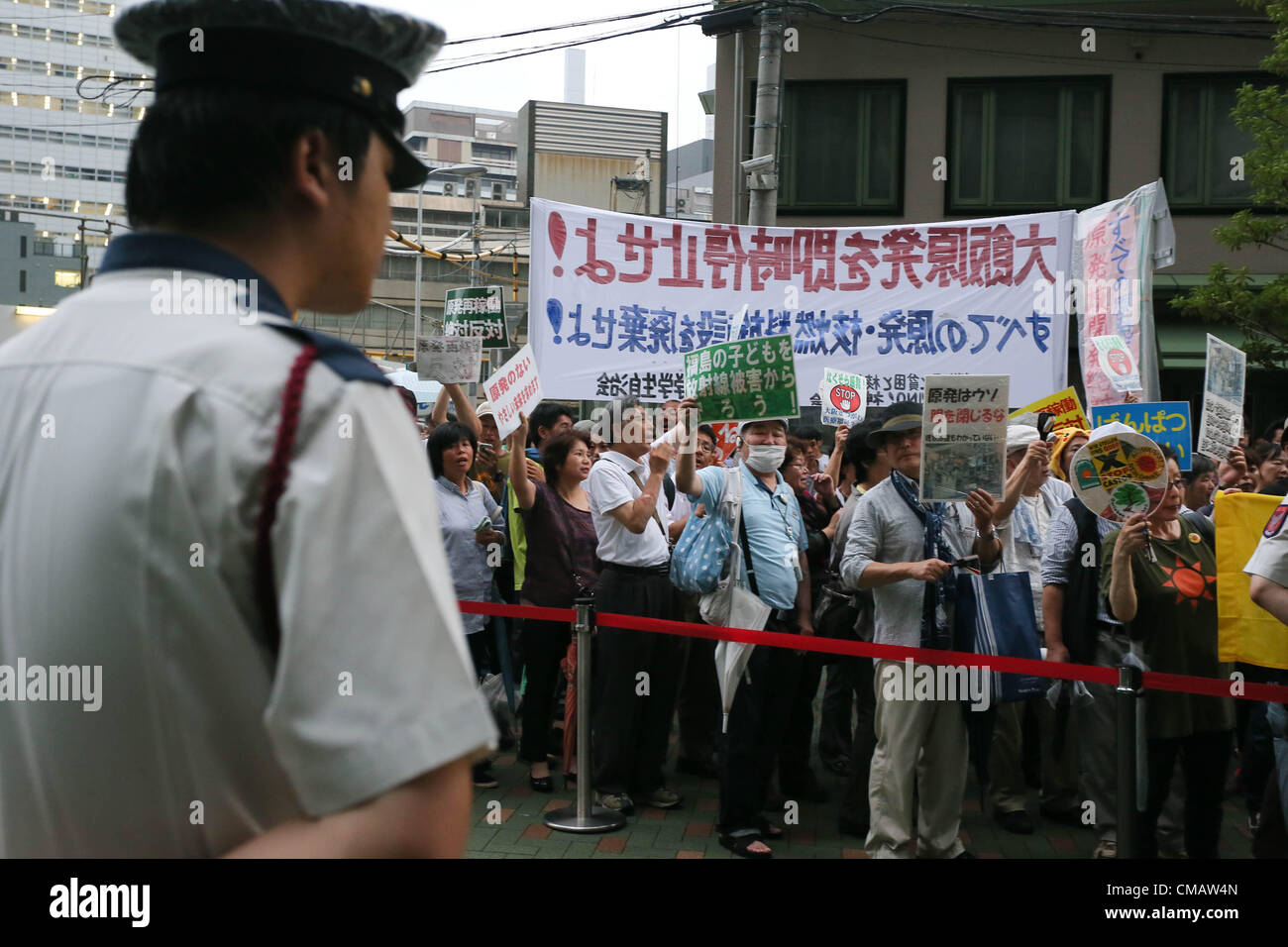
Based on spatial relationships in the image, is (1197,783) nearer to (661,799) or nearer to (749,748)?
(749,748)

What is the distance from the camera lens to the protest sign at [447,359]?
7.22 m

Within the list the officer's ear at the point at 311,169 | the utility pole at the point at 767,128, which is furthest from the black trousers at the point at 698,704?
the officer's ear at the point at 311,169

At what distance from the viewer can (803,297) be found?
29.4 feet

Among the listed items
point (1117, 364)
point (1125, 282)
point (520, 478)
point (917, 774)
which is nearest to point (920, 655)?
point (917, 774)

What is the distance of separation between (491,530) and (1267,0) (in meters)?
11.5

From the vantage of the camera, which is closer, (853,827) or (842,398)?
(853,827)

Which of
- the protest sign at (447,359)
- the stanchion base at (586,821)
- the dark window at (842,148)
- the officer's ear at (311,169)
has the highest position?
the dark window at (842,148)

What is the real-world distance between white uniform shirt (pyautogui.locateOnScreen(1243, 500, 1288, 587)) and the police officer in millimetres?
3344

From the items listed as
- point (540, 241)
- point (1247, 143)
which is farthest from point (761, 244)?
point (1247, 143)

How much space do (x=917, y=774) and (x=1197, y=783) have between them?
1221 mm

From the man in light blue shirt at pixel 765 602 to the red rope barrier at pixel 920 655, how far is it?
0.23 m

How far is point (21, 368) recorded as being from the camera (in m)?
1.14

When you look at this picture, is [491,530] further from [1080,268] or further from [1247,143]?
[1247,143]

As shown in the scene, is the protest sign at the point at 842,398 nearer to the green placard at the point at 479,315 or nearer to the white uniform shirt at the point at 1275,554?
the green placard at the point at 479,315
